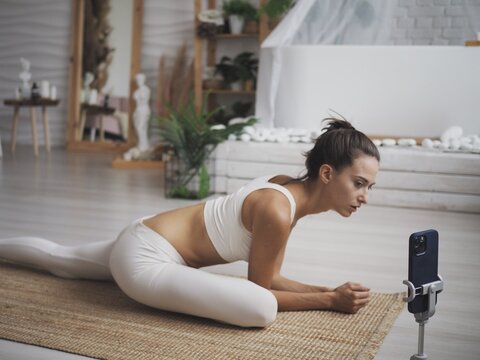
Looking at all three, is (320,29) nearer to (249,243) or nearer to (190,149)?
A: (190,149)

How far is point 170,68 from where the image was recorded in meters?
6.92

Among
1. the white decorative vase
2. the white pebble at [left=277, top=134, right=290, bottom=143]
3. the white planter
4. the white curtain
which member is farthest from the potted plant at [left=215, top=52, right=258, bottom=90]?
the white pebble at [left=277, top=134, right=290, bottom=143]

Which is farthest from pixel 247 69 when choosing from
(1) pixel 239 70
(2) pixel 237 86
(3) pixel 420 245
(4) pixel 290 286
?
(3) pixel 420 245

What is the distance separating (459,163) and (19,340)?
282 centimetres

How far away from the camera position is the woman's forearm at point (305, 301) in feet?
6.95

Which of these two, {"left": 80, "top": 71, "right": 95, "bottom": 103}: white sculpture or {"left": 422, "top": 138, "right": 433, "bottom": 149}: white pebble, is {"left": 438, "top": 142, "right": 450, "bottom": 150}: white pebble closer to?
{"left": 422, "top": 138, "right": 433, "bottom": 149}: white pebble

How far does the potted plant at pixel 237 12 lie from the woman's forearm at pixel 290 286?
14.3ft

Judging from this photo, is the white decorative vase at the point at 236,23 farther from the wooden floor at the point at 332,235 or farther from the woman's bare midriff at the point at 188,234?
the woman's bare midriff at the point at 188,234

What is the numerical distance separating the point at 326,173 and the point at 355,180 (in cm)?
9

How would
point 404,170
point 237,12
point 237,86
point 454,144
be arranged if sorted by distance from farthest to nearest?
point 237,86
point 237,12
point 454,144
point 404,170

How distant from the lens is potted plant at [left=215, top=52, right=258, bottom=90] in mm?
6242

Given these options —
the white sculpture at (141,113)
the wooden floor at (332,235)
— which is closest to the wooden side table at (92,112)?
the white sculpture at (141,113)

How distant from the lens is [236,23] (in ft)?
20.4

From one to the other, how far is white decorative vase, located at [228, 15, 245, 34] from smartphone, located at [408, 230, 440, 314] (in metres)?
4.93
